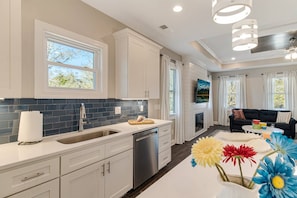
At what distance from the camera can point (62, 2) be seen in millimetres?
2068

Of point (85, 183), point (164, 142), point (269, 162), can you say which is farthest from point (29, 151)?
point (164, 142)

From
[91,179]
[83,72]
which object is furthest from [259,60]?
[91,179]

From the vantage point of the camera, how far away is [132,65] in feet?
9.01

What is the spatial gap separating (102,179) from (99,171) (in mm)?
116

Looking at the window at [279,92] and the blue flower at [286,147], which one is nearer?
the blue flower at [286,147]

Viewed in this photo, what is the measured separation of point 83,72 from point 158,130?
155 cm

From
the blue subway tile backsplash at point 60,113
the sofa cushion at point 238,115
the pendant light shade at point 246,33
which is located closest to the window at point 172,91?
the blue subway tile backsplash at point 60,113

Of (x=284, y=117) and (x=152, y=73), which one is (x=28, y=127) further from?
(x=284, y=117)

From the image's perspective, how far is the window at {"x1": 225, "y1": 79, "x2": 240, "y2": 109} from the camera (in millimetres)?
7346

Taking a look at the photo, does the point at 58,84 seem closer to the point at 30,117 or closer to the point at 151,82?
the point at 30,117

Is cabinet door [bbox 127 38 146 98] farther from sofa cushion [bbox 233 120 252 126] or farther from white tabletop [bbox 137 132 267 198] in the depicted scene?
sofa cushion [bbox 233 120 252 126]

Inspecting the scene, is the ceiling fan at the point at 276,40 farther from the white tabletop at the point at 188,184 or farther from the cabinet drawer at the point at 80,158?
the cabinet drawer at the point at 80,158

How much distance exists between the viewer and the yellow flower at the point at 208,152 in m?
0.58

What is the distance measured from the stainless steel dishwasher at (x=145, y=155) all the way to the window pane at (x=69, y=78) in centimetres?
110
